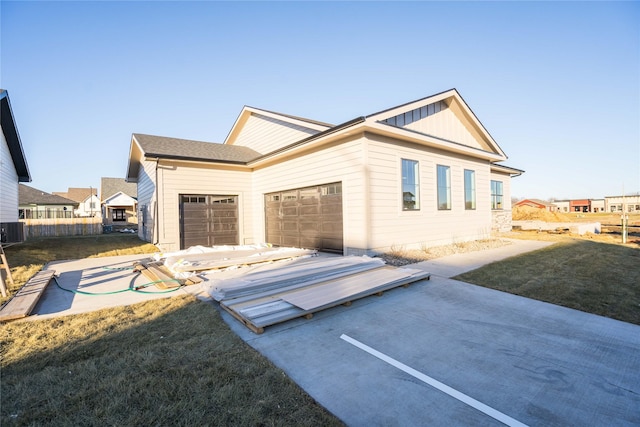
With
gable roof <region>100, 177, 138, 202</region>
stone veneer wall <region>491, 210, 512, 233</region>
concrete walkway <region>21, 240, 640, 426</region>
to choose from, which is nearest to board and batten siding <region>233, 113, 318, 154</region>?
concrete walkway <region>21, 240, 640, 426</region>

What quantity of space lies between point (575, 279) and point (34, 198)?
41609 millimetres

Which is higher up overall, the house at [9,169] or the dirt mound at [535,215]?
the house at [9,169]

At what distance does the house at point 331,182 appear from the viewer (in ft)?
28.5

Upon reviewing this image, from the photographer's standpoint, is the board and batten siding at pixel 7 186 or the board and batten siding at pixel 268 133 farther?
the board and batten siding at pixel 268 133

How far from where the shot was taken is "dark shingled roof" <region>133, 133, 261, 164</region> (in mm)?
11077

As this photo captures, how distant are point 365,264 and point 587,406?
14.5 ft

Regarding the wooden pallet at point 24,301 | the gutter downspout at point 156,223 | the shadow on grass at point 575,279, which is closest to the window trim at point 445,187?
the shadow on grass at point 575,279

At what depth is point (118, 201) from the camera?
109 ft

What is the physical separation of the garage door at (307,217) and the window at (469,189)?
641 centimetres

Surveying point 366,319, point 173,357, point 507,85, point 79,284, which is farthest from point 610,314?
point 507,85

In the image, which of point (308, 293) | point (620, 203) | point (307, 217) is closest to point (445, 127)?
point (307, 217)

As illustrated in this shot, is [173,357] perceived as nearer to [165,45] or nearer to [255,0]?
[255,0]

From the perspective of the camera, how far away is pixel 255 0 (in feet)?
32.4

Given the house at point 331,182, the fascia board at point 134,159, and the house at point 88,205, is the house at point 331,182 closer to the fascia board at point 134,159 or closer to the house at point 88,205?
the fascia board at point 134,159
